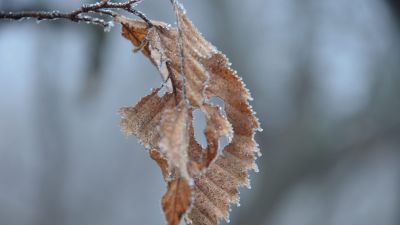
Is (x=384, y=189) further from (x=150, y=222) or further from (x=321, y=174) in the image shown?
(x=150, y=222)

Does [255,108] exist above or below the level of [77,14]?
above

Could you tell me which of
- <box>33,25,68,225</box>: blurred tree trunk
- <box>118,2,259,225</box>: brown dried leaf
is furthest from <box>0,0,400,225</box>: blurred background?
<box>118,2,259,225</box>: brown dried leaf

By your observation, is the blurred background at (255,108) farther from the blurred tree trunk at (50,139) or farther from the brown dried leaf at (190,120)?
the brown dried leaf at (190,120)

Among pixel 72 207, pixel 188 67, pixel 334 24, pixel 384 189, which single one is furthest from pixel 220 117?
pixel 384 189

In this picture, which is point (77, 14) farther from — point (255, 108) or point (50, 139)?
point (50, 139)

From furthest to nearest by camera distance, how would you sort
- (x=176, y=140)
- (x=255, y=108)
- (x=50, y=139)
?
(x=50, y=139), (x=255, y=108), (x=176, y=140)

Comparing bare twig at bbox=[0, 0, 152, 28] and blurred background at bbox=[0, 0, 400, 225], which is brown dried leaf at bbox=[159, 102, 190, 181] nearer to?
bare twig at bbox=[0, 0, 152, 28]

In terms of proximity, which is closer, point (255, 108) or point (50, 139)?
point (255, 108)

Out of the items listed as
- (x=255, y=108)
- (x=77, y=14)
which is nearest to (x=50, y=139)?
(x=255, y=108)
